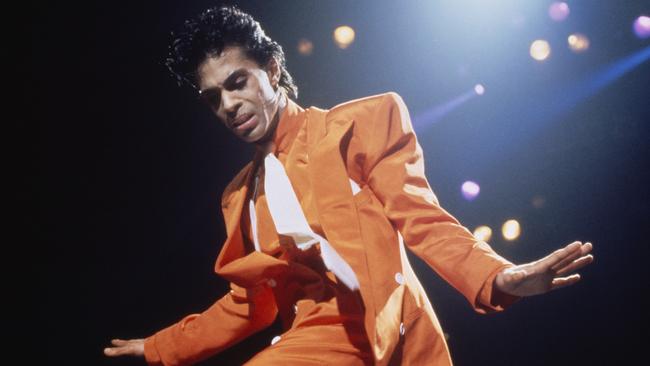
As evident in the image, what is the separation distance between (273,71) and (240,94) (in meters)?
0.26

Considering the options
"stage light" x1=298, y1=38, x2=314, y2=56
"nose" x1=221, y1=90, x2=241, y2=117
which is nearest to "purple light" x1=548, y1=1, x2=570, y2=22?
"stage light" x1=298, y1=38, x2=314, y2=56

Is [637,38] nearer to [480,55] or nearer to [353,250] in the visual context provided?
[480,55]

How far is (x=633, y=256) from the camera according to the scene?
2.48m

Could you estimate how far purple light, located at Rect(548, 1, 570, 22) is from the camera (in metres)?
2.52

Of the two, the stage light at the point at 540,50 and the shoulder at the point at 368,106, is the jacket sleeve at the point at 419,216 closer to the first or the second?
the shoulder at the point at 368,106

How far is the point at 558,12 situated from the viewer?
2527mm

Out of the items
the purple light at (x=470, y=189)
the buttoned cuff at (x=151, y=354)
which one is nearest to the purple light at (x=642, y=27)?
the purple light at (x=470, y=189)

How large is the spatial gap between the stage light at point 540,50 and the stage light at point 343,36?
3.15 ft

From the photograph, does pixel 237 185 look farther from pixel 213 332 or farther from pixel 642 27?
pixel 642 27

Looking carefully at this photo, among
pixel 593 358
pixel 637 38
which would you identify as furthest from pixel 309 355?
pixel 637 38

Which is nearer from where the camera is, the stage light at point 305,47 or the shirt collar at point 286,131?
the shirt collar at point 286,131

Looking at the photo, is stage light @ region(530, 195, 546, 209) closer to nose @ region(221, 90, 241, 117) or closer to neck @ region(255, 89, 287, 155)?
neck @ region(255, 89, 287, 155)

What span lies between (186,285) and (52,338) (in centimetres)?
58

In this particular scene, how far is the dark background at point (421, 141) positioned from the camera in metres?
2.17
